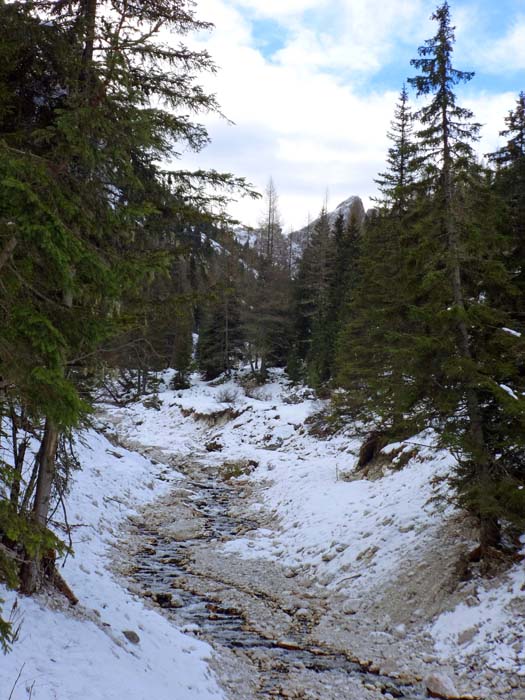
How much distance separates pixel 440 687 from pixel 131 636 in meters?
4.36

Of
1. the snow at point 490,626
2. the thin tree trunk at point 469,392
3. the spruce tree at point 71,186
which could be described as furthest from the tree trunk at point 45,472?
the thin tree trunk at point 469,392

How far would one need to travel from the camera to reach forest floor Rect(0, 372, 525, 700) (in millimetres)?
5941

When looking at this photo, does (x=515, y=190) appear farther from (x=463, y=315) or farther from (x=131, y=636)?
A: (x=131, y=636)

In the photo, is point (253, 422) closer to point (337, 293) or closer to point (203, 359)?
point (337, 293)

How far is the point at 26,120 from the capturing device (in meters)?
6.10

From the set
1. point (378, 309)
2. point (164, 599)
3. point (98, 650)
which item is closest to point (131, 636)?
point (98, 650)

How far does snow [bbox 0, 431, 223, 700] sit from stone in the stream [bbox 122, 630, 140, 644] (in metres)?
0.07

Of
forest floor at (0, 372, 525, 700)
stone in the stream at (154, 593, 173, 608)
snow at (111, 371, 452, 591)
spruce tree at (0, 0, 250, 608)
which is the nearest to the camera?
spruce tree at (0, 0, 250, 608)

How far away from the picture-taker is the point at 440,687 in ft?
21.8

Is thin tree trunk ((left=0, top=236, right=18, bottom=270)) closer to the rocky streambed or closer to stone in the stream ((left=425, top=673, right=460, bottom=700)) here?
the rocky streambed

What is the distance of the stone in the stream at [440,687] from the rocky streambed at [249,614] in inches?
5.2

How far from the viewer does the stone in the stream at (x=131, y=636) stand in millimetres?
6527

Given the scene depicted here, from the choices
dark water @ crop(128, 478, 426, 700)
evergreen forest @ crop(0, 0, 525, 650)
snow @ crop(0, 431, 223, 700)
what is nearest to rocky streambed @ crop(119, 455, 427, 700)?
dark water @ crop(128, 478, 426, 700)

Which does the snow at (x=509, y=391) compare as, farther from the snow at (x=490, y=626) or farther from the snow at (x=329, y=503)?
the snow at (x=329, y=503)
